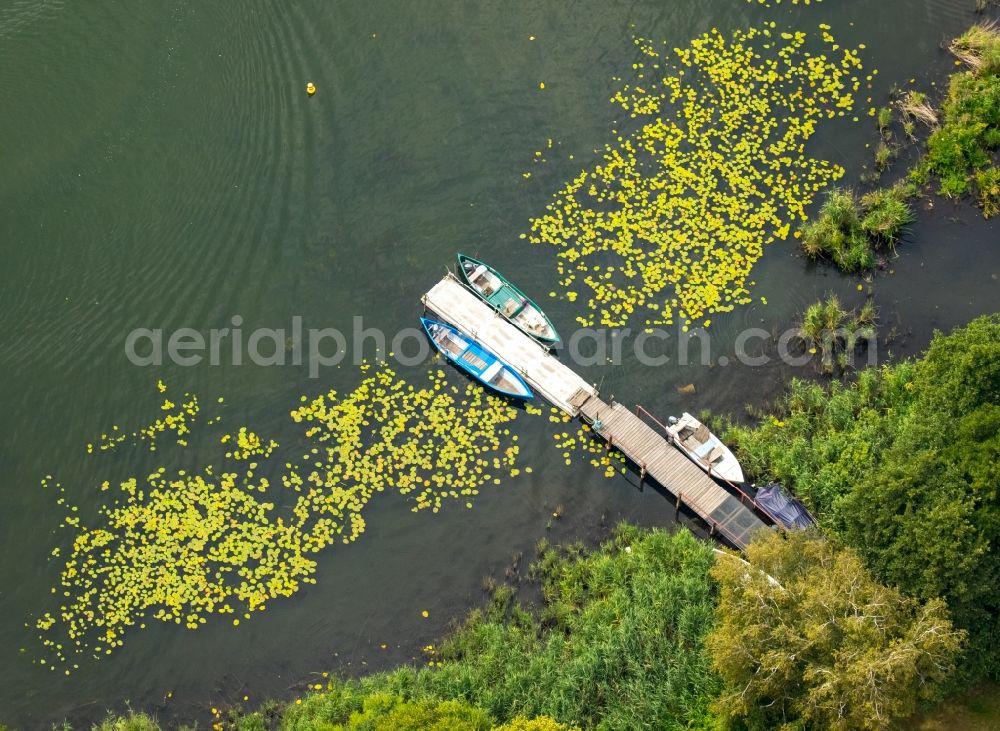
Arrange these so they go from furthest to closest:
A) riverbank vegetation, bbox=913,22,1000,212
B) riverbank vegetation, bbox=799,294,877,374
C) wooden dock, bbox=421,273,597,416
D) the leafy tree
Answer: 1. riverbank vegetation, bbox=913,22,1000,212
2. riverbank vegetation, bbox=799,294,877,374
3. wooden dock, bbox=421,273,597,416
4. the leafy tree

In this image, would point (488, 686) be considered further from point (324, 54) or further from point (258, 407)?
point (324, 54)

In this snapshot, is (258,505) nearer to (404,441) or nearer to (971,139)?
(404,441)

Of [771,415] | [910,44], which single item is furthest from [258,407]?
[910,44]

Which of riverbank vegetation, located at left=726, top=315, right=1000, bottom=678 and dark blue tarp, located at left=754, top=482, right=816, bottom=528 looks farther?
dark blue tarp, located at left=754, top=482, right=816, bottom=528

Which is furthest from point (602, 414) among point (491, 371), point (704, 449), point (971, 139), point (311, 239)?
point (971, 139)

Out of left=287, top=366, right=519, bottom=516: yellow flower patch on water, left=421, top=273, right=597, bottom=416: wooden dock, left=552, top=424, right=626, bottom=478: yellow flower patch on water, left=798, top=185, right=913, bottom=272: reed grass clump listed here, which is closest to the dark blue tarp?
left=552, top=424, right=626, bottom=478: yellow flower patch on water

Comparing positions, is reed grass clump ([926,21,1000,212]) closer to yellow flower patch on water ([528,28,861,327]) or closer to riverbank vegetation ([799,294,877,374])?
yellow flower patch on water ([528,28,861,327])

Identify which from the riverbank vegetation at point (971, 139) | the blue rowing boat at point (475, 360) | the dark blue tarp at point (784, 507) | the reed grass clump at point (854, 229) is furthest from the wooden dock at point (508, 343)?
the riverbank vegetation at point (971, 139)
